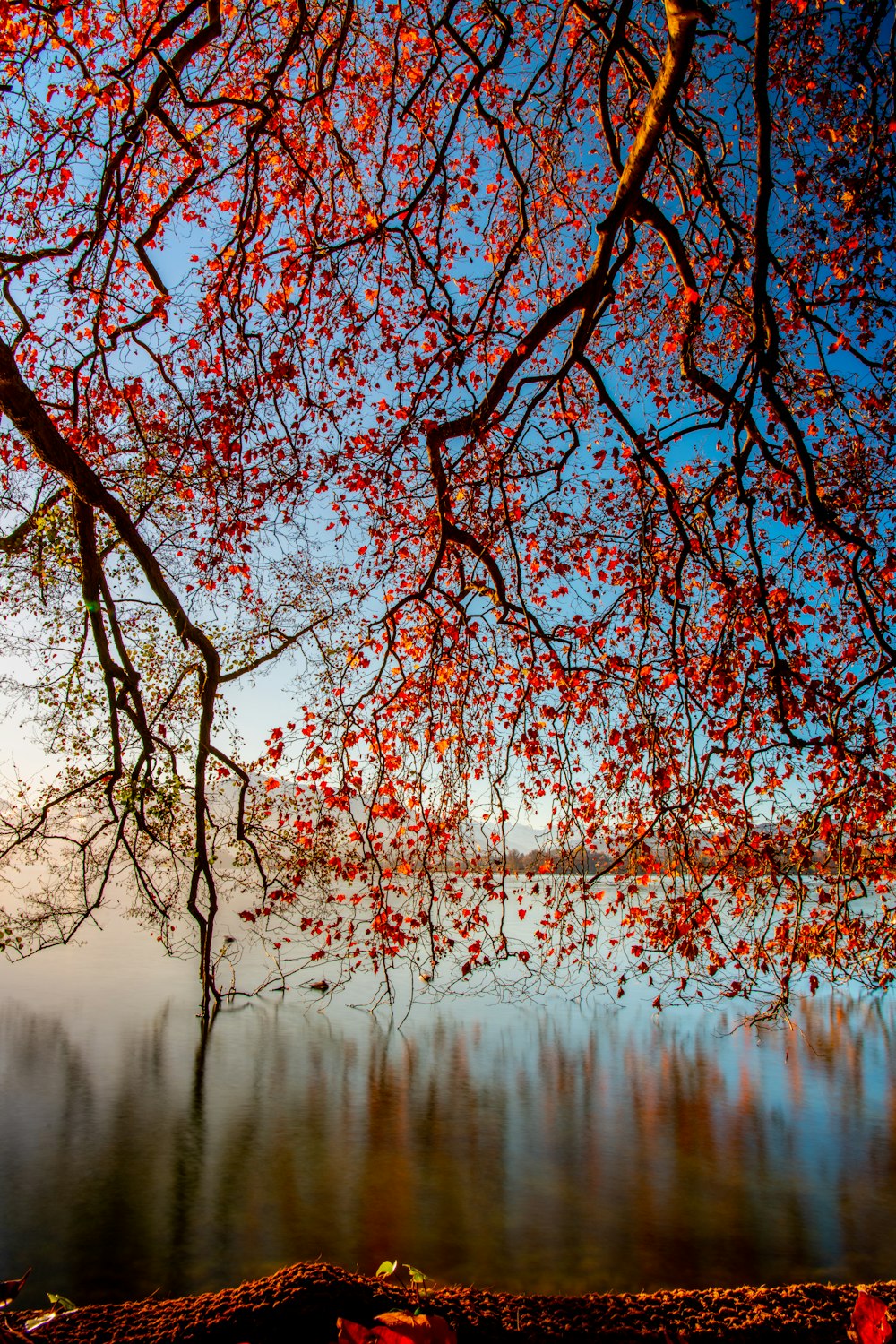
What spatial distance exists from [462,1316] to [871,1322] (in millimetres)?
1096

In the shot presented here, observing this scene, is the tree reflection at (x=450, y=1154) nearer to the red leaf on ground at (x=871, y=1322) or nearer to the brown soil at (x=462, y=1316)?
the brown soil at (x=462, y=1316)

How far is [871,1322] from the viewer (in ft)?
6.39

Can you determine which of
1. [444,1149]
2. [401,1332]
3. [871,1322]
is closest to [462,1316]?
[401,1332]

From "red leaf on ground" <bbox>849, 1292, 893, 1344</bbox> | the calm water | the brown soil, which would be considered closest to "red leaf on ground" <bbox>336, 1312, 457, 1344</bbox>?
the brown soil

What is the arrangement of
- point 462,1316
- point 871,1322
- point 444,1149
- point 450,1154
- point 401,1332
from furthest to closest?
point 444,1149, point 450,1154, point 462,1316, point 871,1322, point 401,1332

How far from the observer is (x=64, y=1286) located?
3.96 metres

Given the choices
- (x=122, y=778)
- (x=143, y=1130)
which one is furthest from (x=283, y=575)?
(x=143, y=1130)

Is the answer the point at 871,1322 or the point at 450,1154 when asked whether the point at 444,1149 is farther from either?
the point at 871,1322

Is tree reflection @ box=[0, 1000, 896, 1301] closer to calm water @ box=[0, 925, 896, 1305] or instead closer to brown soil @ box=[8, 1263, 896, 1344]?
calm water @ box=[0, 925, 896, 1305]

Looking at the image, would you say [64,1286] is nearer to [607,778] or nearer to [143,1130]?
[143,1130]

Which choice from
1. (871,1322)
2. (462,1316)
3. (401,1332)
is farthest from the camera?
(462,1316)

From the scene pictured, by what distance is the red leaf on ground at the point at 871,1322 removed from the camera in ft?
6.11

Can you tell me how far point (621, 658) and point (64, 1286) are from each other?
4726 millimetres

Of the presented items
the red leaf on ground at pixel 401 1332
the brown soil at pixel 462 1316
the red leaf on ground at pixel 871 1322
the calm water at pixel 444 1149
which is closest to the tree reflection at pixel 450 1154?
the calm water at pixel 444 1149
